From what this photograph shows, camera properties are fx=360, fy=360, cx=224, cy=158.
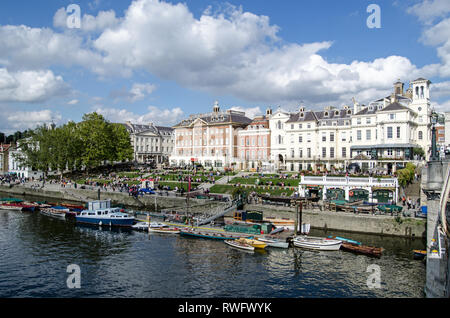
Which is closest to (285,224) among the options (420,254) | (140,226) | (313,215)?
(313,215)

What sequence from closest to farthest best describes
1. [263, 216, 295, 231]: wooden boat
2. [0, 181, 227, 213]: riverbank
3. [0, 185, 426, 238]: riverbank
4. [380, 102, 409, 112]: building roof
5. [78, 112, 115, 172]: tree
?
[0, 185, 426, 238]: riverbank, [263, 216, 295, 231]: wooden boat, [0, 181, 227, 213]: riverbank, [380, 102, 409, 112]: building roof, [78, 112, 115, 172]: tree

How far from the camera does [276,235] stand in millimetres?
39188

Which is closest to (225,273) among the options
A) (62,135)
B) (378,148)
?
(378,148)

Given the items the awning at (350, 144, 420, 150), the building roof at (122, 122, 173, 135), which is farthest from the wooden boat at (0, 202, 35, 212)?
the building roof at (122, 122, 173, 135)

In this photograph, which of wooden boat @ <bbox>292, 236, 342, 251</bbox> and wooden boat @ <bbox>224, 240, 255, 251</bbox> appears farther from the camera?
wooden boat @ <bbox>224, 240, 255, 251</bbox>

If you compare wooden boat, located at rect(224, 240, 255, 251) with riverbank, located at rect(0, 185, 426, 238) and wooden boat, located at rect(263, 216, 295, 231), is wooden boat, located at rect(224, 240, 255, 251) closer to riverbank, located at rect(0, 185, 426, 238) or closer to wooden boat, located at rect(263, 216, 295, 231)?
wooden boat, located at rect(263, 216, 295, 231)

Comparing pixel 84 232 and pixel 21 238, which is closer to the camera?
pixel 21 238

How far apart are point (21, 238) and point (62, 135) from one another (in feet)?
183

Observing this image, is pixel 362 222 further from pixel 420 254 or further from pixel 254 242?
pixel 254 242

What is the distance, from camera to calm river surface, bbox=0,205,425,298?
82.7ft

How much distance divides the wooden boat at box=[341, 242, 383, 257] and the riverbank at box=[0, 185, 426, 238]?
8.20 metres

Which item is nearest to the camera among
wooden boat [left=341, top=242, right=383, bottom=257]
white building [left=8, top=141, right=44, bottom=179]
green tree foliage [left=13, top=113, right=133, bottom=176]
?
wooden boat [left=341, top=242, right=383, bottom=257]

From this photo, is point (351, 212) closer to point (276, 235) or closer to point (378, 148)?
point (276, 235)
